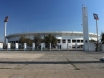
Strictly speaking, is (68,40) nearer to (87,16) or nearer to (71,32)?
(71,32)

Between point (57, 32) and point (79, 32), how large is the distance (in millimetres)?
16515

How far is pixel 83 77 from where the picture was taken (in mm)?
7934

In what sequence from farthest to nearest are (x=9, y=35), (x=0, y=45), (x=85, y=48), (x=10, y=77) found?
1. (x=9, y=35)
2. (x=0, y=45)
3. (x=85, y=48)
4. (x=10, y=77)

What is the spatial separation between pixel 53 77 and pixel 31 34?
104 metres

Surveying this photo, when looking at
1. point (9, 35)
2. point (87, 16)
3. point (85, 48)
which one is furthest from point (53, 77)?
point (9, 35)

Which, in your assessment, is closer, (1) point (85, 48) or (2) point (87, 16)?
(1) point (85, 48)

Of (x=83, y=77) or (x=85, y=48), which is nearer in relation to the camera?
Answer: (x=83, y=77)

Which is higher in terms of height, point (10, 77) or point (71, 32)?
point (71, 32)

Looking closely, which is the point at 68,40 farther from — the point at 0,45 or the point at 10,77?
the point at 10,77

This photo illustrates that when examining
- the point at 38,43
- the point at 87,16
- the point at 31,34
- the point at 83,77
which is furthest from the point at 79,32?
the point at 83,77

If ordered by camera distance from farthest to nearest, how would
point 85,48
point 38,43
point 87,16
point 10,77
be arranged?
point 38,43 → point 87,16 → point 85,48 → point 10,77

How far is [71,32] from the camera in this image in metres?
112

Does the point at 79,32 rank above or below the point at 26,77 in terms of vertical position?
above

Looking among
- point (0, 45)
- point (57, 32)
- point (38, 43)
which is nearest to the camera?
point (0, 45)
